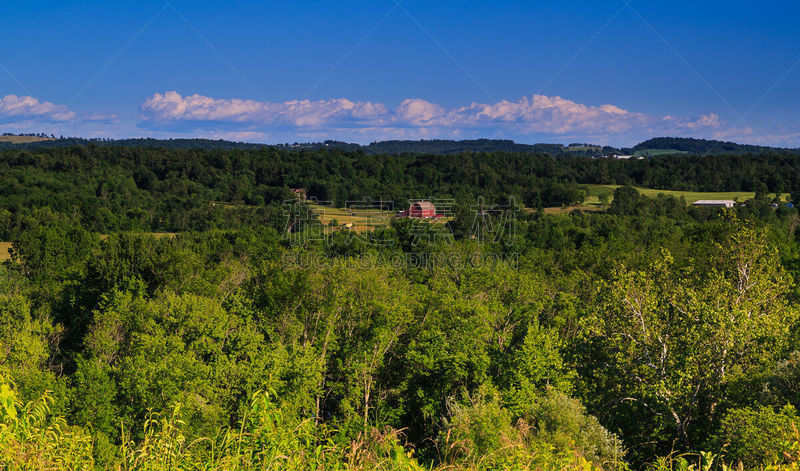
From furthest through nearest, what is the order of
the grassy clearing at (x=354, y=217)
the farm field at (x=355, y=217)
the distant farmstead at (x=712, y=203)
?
the distant farmstead at (x=712, y=203)
the grassy clearing at (x=354, y=217)
the farm field at (x=355, y=217)

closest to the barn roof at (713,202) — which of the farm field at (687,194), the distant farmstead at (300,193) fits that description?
the farm field at (687,194)

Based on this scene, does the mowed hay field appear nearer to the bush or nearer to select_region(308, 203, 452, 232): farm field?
select_region(308, 203, 452, 232): farm field

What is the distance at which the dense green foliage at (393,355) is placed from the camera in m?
8.75

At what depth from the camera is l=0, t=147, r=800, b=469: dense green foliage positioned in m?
Result: 8.75

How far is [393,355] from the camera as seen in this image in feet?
102

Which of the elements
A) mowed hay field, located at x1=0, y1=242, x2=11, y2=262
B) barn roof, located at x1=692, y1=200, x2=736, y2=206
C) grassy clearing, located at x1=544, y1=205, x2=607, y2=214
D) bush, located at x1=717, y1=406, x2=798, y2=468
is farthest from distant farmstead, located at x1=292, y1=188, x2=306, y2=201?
bush, located at x1=717, y1=406, x2=798, y2=468

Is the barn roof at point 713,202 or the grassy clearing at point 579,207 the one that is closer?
the barn roof at point 713,202

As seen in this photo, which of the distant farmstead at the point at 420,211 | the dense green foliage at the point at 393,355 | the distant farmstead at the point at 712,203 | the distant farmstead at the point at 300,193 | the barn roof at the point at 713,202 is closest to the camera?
the dense green foliage at the point at 393,355

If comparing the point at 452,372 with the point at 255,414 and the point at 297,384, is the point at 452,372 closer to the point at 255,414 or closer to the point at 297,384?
the point at 297,384

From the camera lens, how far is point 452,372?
27.5 m

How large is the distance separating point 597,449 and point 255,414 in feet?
48.1

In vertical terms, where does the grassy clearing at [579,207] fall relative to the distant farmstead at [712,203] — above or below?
below

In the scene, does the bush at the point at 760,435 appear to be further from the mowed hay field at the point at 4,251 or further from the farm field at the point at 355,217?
the mowed hay field at the point at 4,251

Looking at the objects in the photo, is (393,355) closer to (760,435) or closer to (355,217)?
(760,435)
